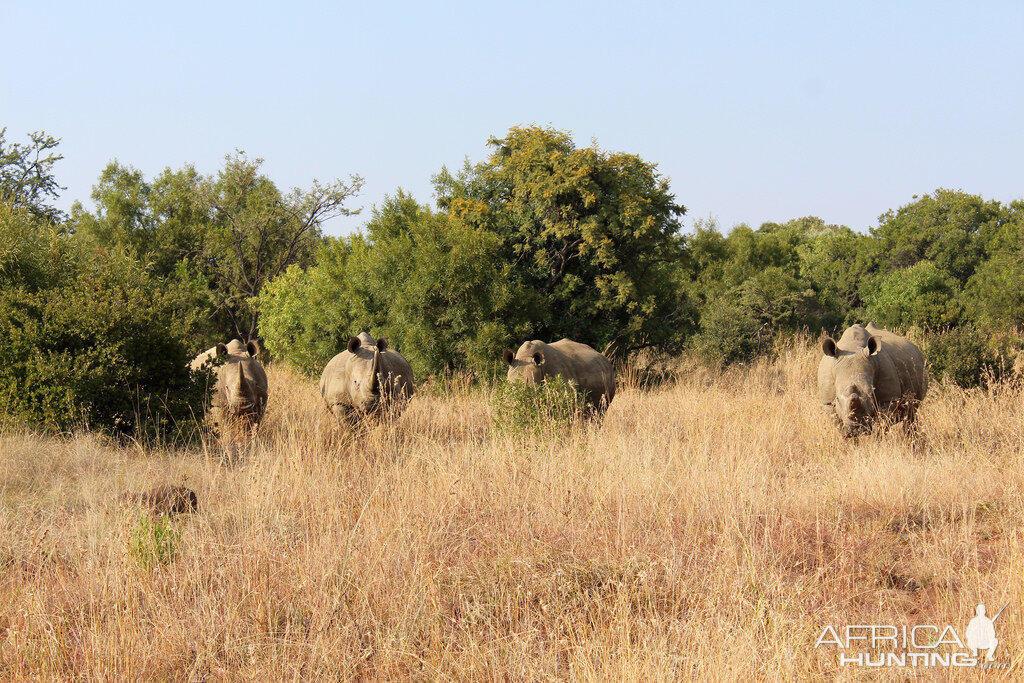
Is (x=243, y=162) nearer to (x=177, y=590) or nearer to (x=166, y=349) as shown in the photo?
(x=166, y=349)

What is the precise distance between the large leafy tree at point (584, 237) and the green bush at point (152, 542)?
10.5 m

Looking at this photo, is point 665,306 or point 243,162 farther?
point 243,162

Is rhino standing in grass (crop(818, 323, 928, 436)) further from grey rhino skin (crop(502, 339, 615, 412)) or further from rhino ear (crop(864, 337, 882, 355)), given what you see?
grey rhino skin (crop(502, 339, 615, 412))

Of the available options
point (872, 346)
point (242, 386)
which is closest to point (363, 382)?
point (242, 386)

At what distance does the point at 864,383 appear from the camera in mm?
8086

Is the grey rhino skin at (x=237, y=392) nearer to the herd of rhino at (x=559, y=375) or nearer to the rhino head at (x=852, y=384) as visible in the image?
the herd of rhino at (x=559, y=375)

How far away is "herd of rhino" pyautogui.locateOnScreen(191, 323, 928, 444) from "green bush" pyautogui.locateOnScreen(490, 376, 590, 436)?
0.83 feet

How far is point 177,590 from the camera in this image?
4430 millimetres

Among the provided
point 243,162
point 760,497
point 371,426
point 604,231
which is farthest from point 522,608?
point 243,162

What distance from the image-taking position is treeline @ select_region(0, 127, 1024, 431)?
9008 millimetres

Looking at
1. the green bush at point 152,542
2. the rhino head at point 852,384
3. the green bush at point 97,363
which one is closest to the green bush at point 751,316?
the rhino head at point 852,384

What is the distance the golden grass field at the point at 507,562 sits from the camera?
3.83m

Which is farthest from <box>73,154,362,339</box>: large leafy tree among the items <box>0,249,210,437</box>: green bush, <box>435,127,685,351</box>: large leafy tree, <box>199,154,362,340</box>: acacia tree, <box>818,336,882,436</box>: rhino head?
<box>818,336,882,436</box>: rhino head

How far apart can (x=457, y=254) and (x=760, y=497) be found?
31.9 feet
